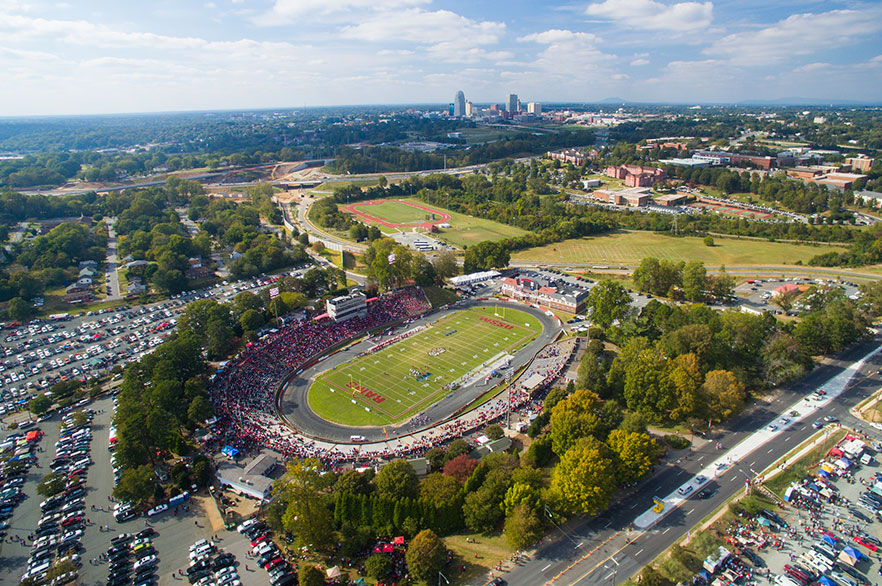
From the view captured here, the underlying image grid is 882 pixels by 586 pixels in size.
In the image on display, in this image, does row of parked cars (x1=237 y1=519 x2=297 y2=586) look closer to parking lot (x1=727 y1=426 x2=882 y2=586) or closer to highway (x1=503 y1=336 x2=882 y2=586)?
highway (x1=503 y1=336 x2=882 y2=586)

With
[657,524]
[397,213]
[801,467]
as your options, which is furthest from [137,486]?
[397,213]

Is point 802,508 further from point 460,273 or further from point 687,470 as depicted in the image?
point 460,273

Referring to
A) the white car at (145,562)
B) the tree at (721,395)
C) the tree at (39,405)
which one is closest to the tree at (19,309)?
the tree at (39,405)

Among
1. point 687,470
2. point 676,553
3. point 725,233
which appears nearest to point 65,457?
point 676,553

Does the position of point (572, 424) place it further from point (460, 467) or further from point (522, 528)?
point (522, 528)

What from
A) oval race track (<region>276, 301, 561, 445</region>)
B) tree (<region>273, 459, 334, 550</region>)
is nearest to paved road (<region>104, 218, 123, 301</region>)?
oval race track (<region>276, 301, 561, 445</region>)

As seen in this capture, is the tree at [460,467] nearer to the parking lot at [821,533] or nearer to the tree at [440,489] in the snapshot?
the tree at [440,489]
